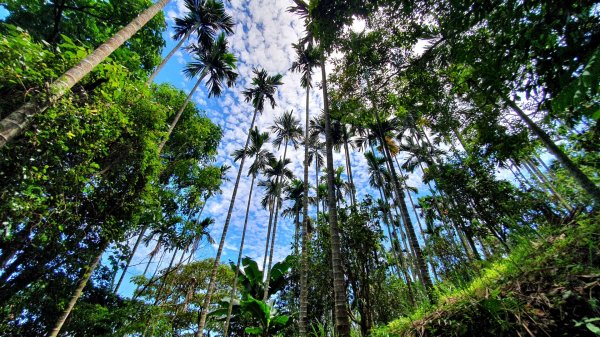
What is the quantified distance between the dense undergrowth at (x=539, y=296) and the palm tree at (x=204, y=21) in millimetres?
14685

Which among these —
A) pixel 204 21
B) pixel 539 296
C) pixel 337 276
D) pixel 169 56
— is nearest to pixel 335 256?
pixel 337 276

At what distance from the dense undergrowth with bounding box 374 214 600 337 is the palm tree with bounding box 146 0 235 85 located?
578 inches

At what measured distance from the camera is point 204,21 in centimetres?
1270

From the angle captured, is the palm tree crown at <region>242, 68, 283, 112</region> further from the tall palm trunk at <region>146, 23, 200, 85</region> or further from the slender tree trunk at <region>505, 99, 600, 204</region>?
the slender tree trunk at <region>505, 99, 600, 204</region>

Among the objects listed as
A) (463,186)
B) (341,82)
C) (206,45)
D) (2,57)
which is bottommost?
(2,57)

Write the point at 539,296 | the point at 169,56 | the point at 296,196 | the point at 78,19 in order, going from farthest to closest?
the point at 296,196 → the point at 169,56 → the point at 78,19 → the point at 539,296

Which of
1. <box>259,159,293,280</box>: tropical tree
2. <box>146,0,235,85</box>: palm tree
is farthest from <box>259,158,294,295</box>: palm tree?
<box>146,0,235,85</box>: palm tree

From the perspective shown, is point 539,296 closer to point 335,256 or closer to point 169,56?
point 335,256

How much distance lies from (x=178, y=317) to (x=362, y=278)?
1292 cm

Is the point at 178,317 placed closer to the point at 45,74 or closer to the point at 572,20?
the point at 45,74

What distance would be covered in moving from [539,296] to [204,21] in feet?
52.1

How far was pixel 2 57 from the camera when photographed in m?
Result: 2.28

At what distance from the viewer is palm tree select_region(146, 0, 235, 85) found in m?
12.3

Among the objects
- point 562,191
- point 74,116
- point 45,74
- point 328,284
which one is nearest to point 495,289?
point 562,191
